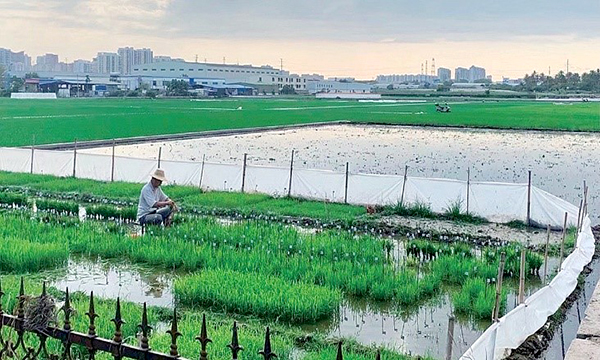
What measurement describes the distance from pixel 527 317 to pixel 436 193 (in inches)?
261

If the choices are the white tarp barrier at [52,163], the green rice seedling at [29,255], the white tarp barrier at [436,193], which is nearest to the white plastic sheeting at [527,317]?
the white tarp barrier at [436,193]

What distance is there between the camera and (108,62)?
7402 inches

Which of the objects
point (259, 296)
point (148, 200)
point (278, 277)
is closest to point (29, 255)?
point (148, 200)

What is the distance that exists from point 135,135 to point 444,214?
20.7m

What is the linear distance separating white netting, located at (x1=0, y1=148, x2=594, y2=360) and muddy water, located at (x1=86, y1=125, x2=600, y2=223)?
5.68 feet

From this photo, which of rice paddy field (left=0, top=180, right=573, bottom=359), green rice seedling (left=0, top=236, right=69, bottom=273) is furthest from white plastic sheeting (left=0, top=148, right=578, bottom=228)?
green rice seedling (left=0, top=236, right=69, bottom=273)

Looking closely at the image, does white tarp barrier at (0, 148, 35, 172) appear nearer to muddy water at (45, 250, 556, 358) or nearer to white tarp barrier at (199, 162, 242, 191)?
white tarp barrier at (199, 162, 242, 191)

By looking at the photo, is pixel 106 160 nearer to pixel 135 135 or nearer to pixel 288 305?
pixel 288 305

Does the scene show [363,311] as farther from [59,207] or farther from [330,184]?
[59,207]

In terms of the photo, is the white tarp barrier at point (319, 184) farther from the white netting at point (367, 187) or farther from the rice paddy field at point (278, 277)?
the rice paddy field at point (278, 277)

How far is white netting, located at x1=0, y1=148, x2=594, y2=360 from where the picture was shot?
9547 millimetres

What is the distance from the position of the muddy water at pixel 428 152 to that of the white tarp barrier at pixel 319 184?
4.86 m

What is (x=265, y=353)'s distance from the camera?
2.87 metres

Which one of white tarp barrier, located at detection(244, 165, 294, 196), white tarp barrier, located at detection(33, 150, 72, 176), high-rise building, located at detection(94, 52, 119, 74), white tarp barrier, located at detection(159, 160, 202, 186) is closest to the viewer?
white tarp barrier, located at detection(244, 165, 294, 196)
